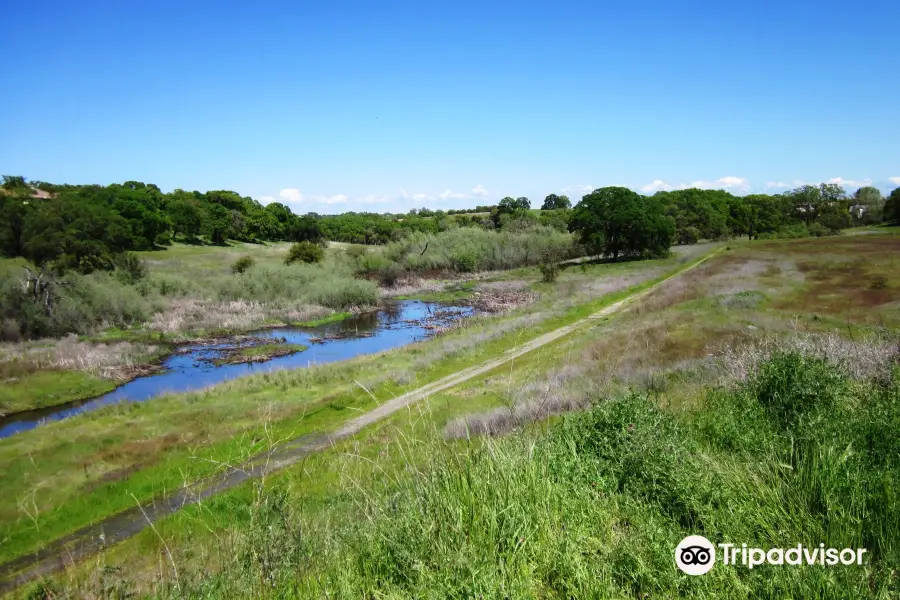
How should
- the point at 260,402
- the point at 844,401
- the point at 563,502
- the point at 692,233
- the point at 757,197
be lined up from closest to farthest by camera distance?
the point at 563,502 → the point at 844,401 → the point at 260,402 → the point at 692,233 → the point at 757,197

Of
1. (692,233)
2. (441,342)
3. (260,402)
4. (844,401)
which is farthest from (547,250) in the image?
A: (844,401)

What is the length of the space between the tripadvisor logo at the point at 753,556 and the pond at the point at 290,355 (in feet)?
96.0

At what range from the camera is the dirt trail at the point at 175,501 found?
11188 mm

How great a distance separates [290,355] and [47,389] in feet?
47.4

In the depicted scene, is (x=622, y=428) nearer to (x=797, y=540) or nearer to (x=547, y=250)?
(x=797, y=540)

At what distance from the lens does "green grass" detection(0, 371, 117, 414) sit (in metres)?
27.7

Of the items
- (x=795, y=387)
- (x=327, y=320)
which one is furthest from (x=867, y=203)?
(x=795, y=387)

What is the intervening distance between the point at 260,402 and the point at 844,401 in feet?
74.6

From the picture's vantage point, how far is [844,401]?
8.71 metres

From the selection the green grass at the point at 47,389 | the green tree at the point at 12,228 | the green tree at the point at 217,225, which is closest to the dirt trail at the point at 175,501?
the green grass at the point at 47,389

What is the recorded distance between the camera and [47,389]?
2930cm

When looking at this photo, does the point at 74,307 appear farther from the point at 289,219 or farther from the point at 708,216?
the point at 708,216

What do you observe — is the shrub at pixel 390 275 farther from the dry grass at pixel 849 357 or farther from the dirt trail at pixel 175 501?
the dry grass at pixel 849 357

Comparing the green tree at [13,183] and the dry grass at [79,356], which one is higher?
the green tree at [13,183]
